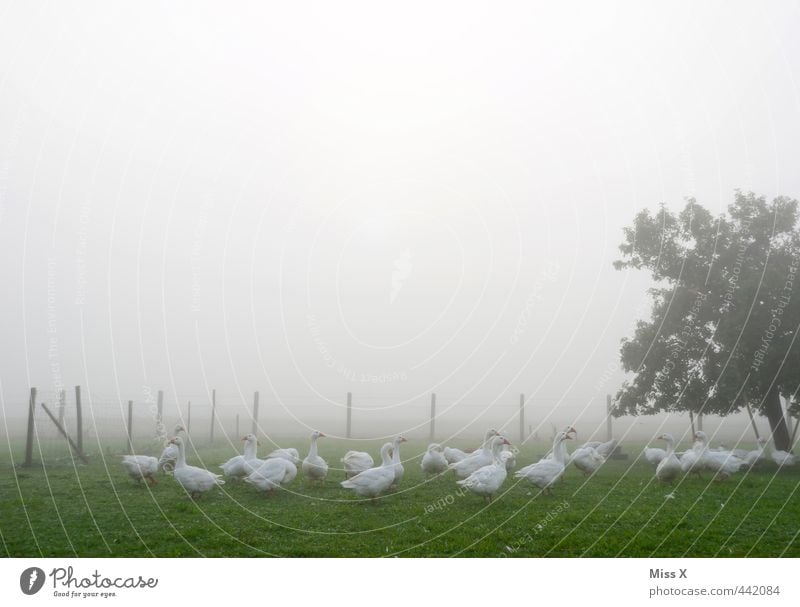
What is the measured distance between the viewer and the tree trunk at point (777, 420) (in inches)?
529

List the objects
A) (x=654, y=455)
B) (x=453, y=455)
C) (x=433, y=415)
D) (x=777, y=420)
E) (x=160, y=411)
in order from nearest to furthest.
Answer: (x=453, y=455), (x=654, y=455), (x=777, y=420), (x=160, y=411), (x=433, y=415)

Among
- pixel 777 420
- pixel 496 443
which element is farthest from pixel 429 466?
pixel 777 420

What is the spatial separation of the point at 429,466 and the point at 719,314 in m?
6.58

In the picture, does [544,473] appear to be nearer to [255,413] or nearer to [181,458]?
[181,458]

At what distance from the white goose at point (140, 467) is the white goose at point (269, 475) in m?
1.78

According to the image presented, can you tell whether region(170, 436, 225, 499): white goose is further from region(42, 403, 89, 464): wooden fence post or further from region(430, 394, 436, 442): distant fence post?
region(430, 394, 436, 442): distant fence post

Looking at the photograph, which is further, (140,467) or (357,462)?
(357,462)

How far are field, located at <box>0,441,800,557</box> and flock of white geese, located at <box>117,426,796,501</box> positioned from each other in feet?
0.75

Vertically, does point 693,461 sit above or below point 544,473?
below

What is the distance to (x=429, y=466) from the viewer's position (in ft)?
37.3

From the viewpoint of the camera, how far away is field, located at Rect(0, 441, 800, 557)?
723 centimetres
